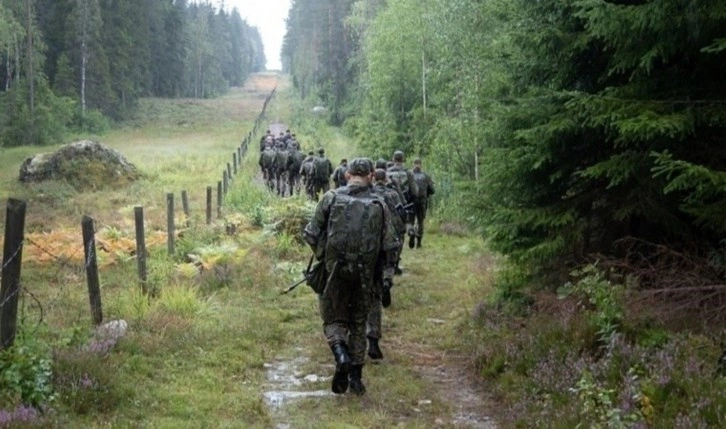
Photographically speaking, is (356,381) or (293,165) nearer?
(356,381)

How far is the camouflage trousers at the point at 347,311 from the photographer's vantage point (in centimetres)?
712

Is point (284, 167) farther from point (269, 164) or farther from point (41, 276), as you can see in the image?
point (41, 276)

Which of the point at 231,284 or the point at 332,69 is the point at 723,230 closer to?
the point at 231,284

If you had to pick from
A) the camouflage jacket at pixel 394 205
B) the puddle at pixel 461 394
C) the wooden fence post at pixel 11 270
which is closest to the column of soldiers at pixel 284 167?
the camouflage jacket at pixel 394 205

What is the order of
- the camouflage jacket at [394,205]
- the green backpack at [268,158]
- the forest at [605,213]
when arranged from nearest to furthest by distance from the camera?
1. the forest at [605,213]
2. the camouflage jacket at [394,205]
3. the green backpack at [268,158]

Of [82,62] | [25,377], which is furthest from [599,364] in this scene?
[82,62]

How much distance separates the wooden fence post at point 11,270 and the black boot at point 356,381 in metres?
3.07

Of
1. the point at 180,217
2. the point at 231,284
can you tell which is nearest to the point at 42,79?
the point at 180,217

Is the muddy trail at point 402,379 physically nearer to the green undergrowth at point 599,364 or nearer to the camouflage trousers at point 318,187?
the green undergrowth at point 599,364

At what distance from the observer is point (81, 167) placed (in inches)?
1152

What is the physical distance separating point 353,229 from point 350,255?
0.25m

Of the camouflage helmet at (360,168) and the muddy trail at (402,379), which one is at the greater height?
the camouflage helmet at (360,168)

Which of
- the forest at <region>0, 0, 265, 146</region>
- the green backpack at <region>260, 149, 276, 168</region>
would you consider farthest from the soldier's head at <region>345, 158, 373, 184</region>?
the forest at <region>0, 0, 265, 146</region>

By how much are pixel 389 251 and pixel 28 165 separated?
26.4 metres
